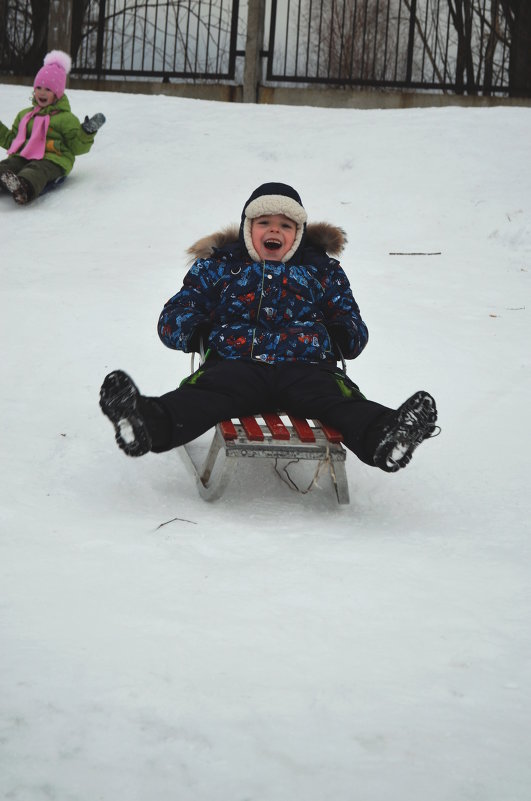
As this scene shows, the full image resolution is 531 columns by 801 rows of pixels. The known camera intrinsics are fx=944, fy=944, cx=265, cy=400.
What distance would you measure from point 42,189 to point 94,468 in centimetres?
420

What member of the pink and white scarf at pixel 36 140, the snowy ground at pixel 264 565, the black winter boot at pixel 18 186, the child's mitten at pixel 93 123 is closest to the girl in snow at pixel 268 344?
the snowy ground at pixel 264 565

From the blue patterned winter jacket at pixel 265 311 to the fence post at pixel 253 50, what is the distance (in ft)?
23.9

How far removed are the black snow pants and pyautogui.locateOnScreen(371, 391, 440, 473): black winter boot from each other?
47 mm

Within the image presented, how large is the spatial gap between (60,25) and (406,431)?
912cm

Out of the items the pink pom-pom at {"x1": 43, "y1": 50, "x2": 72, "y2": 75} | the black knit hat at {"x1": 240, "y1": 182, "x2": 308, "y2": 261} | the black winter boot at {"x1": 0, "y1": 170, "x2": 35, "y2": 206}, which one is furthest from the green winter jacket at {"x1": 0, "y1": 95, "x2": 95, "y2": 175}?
the black knit hat at {"x1": 240, "y1": 182, "x2": 308, "y2": 261}

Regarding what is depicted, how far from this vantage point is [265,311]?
11.3 ft

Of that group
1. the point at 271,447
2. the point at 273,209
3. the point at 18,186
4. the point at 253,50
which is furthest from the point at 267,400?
the point at 253,50

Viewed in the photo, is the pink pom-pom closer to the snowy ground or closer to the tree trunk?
the snowy ground

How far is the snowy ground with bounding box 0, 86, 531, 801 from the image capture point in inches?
66.0

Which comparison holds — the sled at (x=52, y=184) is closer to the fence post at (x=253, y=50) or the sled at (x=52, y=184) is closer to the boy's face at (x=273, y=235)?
the fence post at (x=253, y=50)

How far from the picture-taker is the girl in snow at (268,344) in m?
2.86

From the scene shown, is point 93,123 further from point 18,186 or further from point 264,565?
point 264,565

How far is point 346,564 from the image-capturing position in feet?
8.52

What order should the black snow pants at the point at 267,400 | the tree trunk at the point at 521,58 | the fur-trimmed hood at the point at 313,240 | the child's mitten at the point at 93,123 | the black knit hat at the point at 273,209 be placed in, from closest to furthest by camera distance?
the black snow pants at the point at 267,400, the black knit hat at the point at 273,209, the fur-trimmed hood at the point at 313,240, the child's mitten at the point at 93,123, the tree trunk at the point at 521,58
